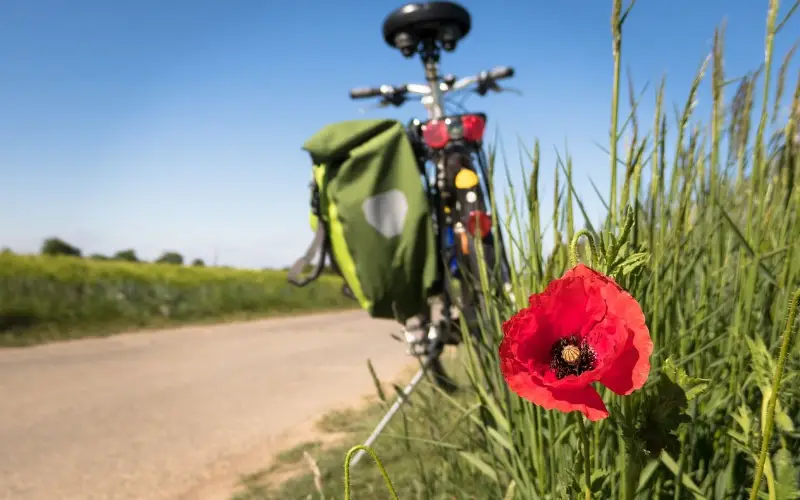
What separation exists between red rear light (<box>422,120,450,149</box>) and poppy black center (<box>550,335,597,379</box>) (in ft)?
6.25

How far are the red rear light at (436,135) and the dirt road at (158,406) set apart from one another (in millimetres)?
1543

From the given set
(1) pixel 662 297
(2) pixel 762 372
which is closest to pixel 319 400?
(1) pixel 662 297

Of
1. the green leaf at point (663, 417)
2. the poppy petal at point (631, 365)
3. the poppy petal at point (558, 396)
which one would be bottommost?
the green leaf at point (663, 417)

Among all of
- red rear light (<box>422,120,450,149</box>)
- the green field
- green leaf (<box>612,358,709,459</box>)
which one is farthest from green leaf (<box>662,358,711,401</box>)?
the green field

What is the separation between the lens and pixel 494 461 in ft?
3.78

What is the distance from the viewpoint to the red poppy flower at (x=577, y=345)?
0.48 m

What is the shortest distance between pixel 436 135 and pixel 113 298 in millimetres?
6158

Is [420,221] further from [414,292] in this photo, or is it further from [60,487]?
[60,487]

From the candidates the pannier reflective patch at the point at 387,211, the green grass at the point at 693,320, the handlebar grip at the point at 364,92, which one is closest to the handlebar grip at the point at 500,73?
the handlebar grip at the point at 364,92

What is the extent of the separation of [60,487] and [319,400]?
1.64 metres

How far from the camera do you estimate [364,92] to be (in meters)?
3.06

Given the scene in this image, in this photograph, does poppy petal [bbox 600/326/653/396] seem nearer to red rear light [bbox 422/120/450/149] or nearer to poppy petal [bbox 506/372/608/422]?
poppy petal [bbox 506/372/608/422]

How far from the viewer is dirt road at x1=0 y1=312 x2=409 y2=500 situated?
2459mm

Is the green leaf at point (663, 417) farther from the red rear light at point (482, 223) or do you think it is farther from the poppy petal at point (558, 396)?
the red rear light at point (482, 223)
